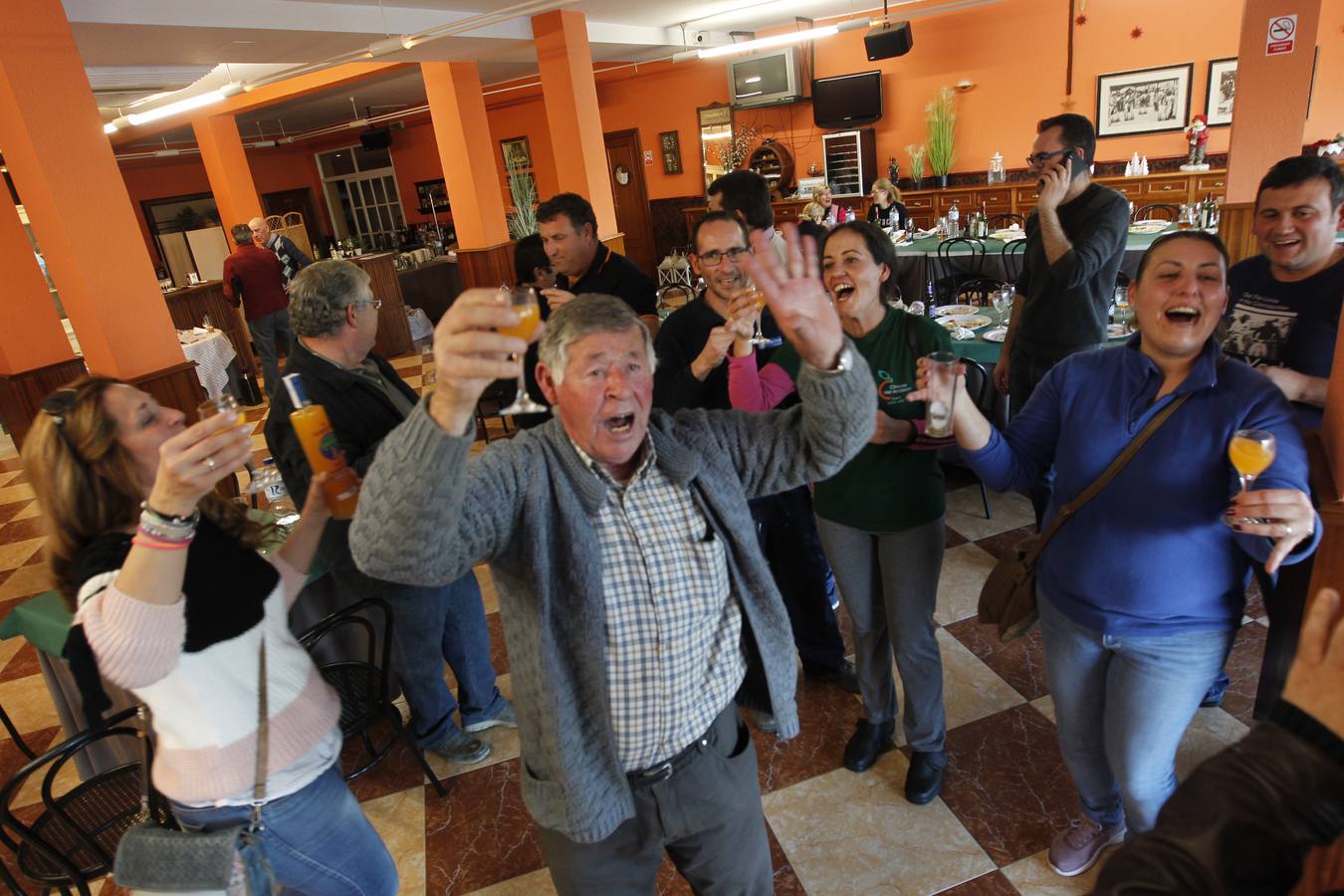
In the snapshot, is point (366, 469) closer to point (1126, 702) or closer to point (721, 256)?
point (721, 256)

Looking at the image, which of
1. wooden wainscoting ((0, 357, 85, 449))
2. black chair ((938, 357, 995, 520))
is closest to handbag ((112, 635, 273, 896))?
black chair ((938, 357, 995, 520))

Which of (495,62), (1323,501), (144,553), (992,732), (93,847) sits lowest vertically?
(992,732)

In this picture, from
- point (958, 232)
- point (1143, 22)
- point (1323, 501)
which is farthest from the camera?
point (1143, 22)

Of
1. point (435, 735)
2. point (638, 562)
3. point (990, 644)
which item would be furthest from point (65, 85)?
point (990, 644)

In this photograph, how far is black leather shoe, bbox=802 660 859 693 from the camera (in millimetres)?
2668

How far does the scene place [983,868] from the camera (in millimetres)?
1959

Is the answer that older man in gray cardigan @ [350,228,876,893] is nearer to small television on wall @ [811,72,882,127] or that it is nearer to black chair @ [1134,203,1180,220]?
black chair @ [1134,203,1180,220]

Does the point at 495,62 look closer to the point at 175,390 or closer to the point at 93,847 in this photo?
the point at 175,390

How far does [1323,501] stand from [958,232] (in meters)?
5.68

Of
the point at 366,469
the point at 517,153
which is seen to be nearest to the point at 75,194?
the point at 366,469

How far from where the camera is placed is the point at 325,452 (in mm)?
1827

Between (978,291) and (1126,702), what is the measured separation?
204 inches

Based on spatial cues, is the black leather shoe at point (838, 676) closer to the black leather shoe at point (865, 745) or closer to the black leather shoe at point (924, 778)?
the black leather shoe at point (865, 745)

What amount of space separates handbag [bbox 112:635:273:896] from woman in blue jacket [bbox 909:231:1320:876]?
1.49m
